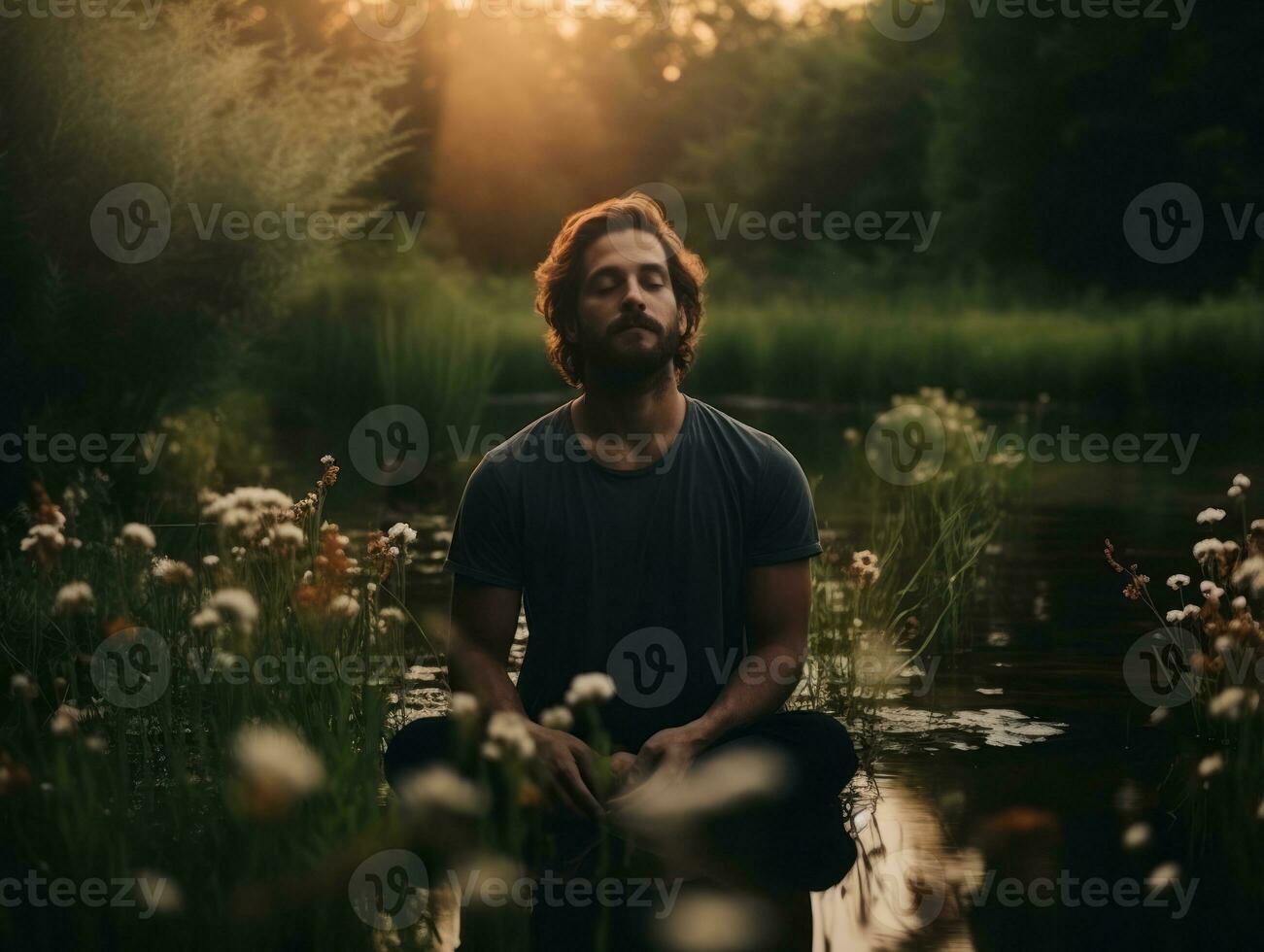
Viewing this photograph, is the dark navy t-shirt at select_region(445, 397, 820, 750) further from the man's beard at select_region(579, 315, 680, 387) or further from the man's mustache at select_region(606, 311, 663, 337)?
the man's mustache at select_region(606, 311, 663, 337)

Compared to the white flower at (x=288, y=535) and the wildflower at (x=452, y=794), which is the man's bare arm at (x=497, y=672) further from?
the wildflower at (x=452, y=794)

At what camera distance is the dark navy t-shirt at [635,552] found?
4.22 metres

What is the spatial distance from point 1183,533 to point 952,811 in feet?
18.1

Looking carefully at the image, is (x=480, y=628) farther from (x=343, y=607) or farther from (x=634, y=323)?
(x=634, y=323)

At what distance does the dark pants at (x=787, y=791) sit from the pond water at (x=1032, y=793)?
11cm

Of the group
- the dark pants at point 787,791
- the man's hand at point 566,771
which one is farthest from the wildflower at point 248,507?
the man's hand at point 566,771

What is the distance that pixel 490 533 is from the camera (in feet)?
14.1

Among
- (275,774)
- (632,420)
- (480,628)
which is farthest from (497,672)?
(275,774)

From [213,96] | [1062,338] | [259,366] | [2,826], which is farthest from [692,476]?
[1062,338]

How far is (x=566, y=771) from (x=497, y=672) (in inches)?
16.9

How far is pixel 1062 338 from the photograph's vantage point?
19.6m

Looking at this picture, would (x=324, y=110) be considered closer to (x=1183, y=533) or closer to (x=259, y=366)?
(x=259, y=366)

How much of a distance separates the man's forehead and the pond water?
1.60 metres

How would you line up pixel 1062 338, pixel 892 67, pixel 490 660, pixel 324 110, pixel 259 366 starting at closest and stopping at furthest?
pixel 490 660 < pixel 324 110 < pixel 259 366 < pixel 1062 338 < pixel 892 67
